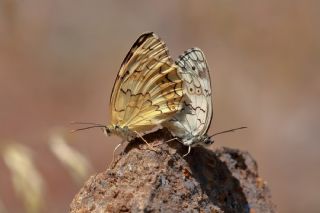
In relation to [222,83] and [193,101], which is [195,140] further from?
[222,83]

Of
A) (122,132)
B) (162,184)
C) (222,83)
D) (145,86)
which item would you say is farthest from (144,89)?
(222,83)

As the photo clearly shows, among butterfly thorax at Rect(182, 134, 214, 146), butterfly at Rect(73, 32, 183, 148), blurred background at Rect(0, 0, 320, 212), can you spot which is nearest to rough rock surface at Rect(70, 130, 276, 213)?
butterfly thorax at Rect(182, 134, 214, 146)

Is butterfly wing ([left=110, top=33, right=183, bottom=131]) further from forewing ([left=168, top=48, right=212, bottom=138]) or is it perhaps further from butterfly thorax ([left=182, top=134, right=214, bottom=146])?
butterfly thorax ([left=182, top=134, right=214, bottom=146])

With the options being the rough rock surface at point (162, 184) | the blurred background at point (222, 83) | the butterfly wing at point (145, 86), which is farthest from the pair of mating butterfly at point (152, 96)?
the blurred background at point (222, 83)

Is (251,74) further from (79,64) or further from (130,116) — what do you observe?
(130,116)

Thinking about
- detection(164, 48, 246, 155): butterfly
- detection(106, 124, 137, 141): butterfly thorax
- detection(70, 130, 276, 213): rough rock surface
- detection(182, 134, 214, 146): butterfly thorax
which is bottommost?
detection(70, 130, 276, 213): rough rock surface

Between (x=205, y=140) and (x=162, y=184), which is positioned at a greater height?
(x=205, y=140)
